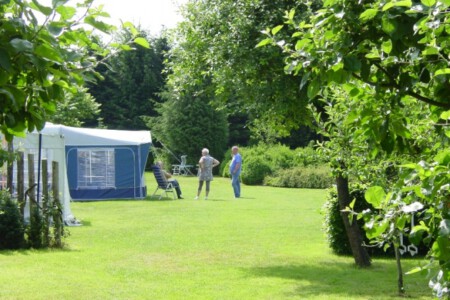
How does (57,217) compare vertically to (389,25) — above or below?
below

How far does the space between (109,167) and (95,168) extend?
18.1 inches

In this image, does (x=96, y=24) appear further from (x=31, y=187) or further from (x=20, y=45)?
Answer: (x=31, y=187)

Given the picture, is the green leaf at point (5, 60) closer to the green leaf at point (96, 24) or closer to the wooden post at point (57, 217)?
the green leaf at point (96, 24)

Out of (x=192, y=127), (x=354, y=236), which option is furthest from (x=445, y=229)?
(x=192, y=127)

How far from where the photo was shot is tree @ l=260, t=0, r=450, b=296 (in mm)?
2473

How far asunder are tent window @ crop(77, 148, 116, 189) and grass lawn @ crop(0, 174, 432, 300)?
698 centimetres

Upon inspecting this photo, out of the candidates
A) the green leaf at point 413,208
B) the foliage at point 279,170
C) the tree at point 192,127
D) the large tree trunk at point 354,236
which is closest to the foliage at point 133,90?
the tree at point 192,127

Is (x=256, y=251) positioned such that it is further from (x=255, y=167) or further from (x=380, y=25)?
(x=255, y=167)

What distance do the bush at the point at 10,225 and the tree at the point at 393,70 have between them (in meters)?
9.17

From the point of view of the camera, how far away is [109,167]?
956 inches

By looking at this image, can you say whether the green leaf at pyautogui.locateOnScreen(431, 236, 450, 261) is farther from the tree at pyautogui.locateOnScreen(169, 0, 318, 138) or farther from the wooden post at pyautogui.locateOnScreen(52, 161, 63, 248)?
the wooden post at pyautogui.locateOnScreen(52, 161, 63, 248)

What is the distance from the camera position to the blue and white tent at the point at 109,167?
23.7 meters

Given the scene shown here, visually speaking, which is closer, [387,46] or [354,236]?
[387,46]

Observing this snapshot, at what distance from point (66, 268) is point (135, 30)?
293 inches
